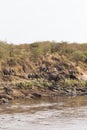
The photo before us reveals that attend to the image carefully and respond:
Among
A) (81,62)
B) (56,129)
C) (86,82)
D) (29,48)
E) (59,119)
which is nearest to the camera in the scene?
(56,129)

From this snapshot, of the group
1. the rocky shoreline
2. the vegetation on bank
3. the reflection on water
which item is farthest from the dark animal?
the reflection on water

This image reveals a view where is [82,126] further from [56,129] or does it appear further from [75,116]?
[75,116]

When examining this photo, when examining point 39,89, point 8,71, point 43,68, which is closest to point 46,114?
point 39,89

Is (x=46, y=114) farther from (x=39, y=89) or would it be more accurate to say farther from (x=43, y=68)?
(x=43, y=68)

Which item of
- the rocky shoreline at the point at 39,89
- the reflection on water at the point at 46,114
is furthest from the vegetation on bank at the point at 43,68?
the reflection on water at the point at 46,114

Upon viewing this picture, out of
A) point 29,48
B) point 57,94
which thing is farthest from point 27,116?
point 29,48

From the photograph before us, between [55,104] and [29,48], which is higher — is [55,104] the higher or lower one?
the lower one

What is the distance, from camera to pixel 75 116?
22.5m

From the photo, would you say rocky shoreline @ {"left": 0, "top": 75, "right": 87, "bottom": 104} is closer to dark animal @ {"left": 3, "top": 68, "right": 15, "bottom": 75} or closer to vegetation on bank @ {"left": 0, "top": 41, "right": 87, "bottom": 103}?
vegetation on bank @ {"left": 0, "top": 41, "right": 87, "bottom": 103}

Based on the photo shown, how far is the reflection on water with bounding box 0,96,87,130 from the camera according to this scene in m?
19.8

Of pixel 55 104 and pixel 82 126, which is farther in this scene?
pixel 55 104

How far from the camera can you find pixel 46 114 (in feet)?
77.4

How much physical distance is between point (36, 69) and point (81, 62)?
578cm

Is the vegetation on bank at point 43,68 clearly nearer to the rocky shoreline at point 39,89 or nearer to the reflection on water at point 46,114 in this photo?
the rocky shoreline at point 39,89
